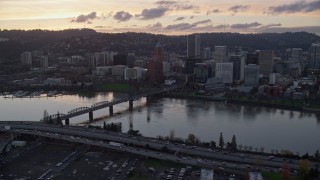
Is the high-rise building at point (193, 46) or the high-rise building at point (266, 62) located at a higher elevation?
the high-rise building at point (193, 46)

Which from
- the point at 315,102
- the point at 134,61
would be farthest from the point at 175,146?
the point at 134,61

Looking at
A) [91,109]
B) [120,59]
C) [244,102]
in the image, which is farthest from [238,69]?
[91,109]

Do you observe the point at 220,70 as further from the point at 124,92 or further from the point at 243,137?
the point at 243,137

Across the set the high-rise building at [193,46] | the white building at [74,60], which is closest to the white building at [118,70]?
the white building at [74,60]

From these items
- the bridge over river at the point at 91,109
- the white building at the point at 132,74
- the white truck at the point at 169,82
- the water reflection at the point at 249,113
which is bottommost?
the water reflection at the point at 249,113

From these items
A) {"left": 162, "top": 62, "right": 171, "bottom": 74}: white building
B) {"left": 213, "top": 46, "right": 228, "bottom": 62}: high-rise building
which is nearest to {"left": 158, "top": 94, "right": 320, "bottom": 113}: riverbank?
{"left": 162, "top": 62, "right": 171, "bottom": 74}: white building

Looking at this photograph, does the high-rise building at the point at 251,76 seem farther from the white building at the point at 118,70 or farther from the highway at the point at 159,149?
the highway at the point at 159,149

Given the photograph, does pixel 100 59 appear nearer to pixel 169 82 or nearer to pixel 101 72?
pixel 101 72
